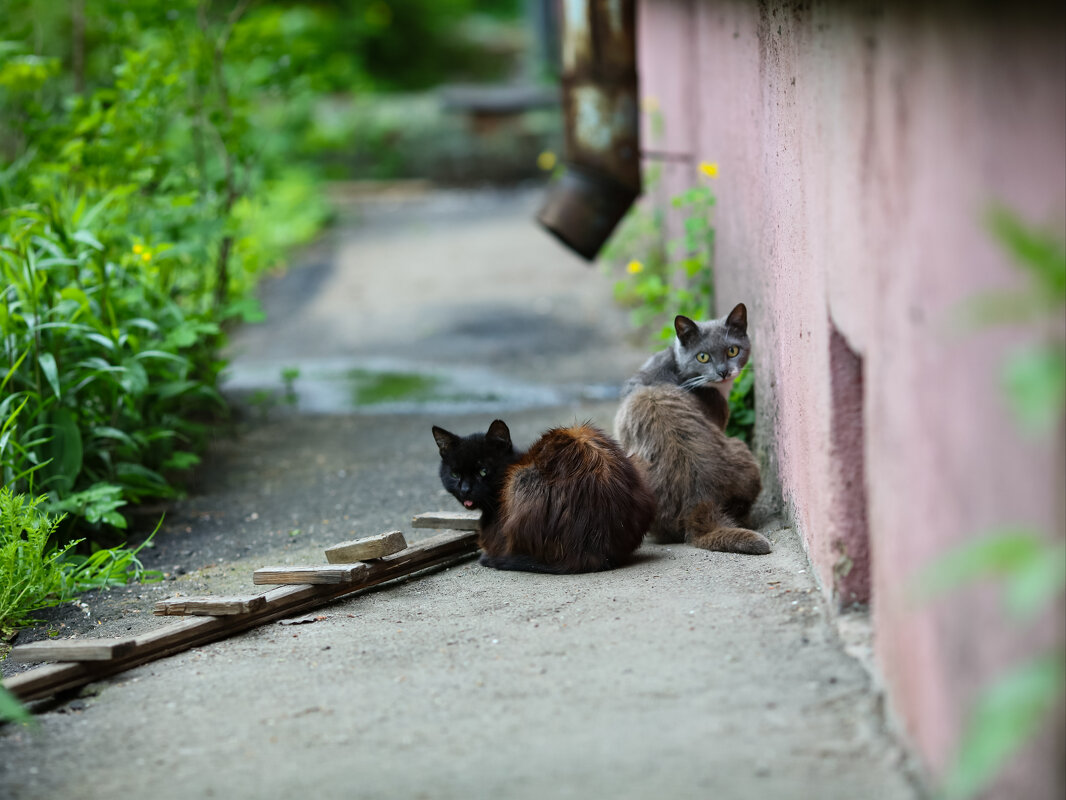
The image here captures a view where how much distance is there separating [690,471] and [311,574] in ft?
5.28

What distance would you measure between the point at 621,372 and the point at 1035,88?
6.35 meters

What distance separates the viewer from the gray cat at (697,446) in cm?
474

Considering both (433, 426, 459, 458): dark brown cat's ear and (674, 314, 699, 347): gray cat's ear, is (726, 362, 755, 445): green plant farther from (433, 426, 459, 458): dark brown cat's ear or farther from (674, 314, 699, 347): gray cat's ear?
(433, 426, 459, 458): dark brown cat's ear

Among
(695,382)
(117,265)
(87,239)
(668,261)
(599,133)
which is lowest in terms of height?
(695,382)

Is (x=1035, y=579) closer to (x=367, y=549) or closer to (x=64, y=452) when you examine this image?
(x=367, y=549)

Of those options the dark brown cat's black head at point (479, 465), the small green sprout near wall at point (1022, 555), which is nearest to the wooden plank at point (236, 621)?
the dark brown cat's black head at point (479, 465)

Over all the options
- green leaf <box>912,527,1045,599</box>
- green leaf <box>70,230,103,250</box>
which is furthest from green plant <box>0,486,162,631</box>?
green leaf <box>912,527,1045,599</box>

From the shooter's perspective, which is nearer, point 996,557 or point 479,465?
point 996,557

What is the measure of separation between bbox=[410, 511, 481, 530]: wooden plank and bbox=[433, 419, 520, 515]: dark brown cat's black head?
0.79 feet

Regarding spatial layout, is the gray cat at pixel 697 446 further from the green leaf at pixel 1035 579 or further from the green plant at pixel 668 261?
the green leaf at pixel 1035 579

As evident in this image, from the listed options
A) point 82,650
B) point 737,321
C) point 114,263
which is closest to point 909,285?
point 737,321

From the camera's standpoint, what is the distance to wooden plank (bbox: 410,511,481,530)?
5113 millimetres

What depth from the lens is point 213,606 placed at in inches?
162

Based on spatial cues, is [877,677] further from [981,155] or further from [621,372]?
[621,372]
